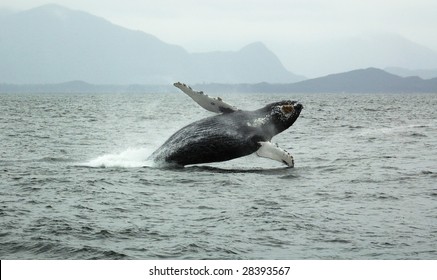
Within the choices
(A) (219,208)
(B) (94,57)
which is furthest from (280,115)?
(B) (94,57)

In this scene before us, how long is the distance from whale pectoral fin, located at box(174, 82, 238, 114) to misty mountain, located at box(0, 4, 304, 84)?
38.8 ft

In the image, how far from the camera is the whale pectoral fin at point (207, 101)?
39.1 feet

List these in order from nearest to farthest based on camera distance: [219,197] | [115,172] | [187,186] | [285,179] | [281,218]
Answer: [281,218], [219,197], [187,186], [285,179], [115,172]

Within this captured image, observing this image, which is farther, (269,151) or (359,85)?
(359,85)

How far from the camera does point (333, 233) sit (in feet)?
26.7

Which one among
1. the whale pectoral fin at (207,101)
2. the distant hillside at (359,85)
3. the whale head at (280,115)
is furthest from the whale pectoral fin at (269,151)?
the distant hillside at (359,85)

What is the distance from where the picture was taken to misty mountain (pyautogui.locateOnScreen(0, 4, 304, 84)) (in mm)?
28828

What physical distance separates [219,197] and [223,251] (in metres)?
2.52

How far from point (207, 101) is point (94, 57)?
103 ft

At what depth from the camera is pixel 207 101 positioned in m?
12.0

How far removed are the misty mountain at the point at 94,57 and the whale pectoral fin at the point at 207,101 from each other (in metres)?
11.8

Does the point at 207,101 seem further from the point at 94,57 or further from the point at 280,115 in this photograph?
the point at 94,57

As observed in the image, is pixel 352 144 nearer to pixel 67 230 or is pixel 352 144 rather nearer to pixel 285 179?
pixel 285 179
